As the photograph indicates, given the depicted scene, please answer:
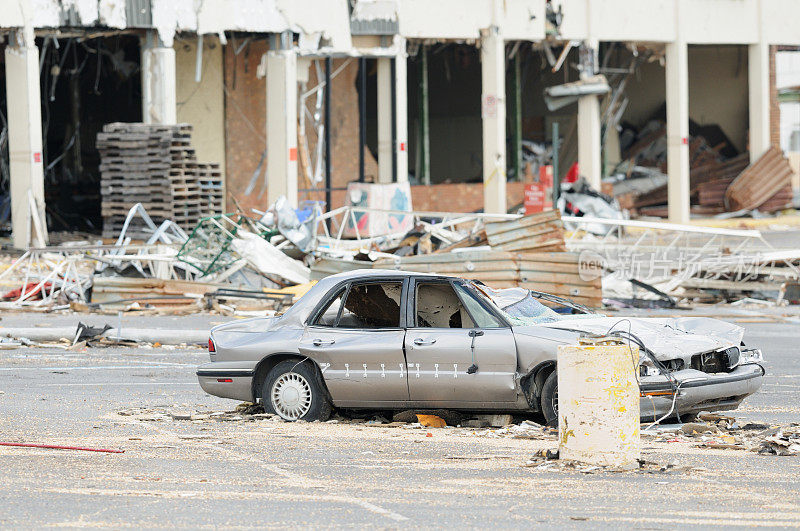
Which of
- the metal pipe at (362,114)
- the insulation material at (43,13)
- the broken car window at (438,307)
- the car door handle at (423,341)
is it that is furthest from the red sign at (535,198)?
the car door handle at (423,341)

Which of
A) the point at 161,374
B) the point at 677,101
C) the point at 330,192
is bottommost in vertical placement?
the point at 161,374

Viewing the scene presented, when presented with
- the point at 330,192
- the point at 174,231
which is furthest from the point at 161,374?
the point at 330,192

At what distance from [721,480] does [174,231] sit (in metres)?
20.9

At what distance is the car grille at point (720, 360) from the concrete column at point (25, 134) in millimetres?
20862

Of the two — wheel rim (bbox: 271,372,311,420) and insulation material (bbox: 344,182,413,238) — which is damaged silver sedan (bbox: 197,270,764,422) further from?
insulation material (bbox: 344,182,413,238)

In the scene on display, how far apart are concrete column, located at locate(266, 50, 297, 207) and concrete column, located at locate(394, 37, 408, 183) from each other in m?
3.00

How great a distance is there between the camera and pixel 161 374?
1438 cm

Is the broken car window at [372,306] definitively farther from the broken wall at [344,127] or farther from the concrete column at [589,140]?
the concrete column at [589,140]

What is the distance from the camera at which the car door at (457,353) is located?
10.2m

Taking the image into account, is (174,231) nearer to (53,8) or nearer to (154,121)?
(154,121)

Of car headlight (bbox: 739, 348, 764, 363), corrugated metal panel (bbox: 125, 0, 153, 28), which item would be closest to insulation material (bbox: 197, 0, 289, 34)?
corrugated metal panel (bbox: 125, 0, 153, 28)

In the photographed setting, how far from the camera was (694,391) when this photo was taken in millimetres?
9852

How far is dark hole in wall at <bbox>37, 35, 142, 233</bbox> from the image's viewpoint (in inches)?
1423

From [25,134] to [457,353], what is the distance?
20663 millimetres
